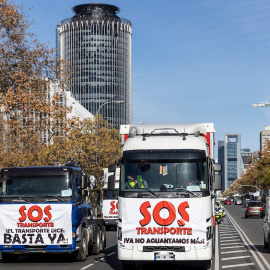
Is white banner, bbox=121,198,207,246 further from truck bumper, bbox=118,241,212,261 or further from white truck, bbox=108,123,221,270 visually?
truck bumper, bbox=118,241,212,261

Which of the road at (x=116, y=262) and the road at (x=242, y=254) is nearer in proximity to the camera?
the road at (x=116, y=262)

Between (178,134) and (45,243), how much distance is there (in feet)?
15.7

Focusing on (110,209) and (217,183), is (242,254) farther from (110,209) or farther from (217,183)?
(110,209)

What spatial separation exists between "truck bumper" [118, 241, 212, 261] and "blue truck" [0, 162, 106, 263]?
3298mm

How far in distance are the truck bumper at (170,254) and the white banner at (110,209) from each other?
72.6 ft

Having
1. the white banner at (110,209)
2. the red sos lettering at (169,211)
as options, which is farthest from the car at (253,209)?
the red sos lettering at (169,211)

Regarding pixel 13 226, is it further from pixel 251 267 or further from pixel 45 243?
pixel 251 267

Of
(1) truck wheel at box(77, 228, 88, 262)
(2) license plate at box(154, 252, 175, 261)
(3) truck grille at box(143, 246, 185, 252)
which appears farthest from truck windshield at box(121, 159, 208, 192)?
(1) truck wheel at box(77, 228, 88, 262)

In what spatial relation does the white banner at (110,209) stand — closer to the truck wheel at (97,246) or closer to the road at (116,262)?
the road at (116,262)

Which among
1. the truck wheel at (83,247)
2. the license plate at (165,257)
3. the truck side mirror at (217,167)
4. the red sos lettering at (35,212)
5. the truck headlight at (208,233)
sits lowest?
the truck wheel at (83,247)

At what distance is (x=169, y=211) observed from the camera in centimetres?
1497

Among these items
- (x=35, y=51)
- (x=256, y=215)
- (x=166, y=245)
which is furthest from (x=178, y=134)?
(x=256, y=215)

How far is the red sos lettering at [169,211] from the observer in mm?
14945

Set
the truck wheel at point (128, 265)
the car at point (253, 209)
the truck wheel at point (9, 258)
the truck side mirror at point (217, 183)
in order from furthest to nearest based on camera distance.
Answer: the car at point (253, 209)
the truck wheel at point (9, 258)
the truck side mirror at point (217, 183)
the truck wheel at point (128, 265)
